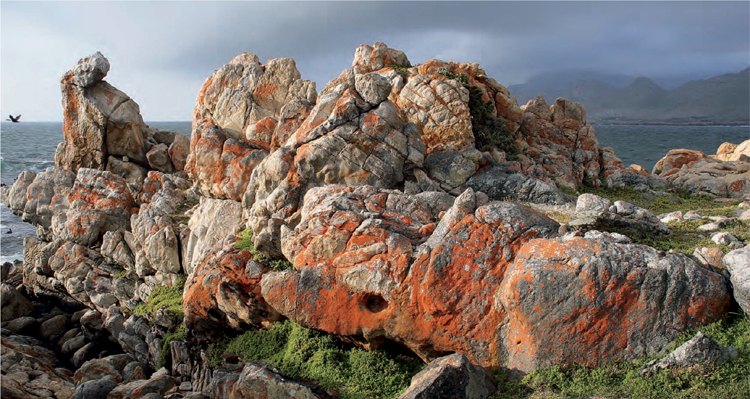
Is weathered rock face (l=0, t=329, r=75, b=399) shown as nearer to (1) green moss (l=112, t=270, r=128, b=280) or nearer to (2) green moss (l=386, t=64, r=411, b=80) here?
(1) green moss (l=112, t=270, r=128, b=280)

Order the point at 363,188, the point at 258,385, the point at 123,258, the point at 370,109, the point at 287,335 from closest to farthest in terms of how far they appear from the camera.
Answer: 1. the point at 258,385
2. the point at 287,335
3. the point at 363,188
4. the point at 370,109
5. the point at 123,258

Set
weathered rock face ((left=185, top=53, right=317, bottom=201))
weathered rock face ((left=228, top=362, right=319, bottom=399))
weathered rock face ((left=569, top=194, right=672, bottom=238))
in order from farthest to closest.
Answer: weathered rock face ((left=185, top=53, right=317, bottom=201))
weathered rock face ((left=569, top=194, right=672, bottom=238))
weathered rock face ((left=228, top=362, right=319, bottom=399))

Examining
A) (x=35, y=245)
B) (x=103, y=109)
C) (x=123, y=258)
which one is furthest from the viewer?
(x=103, y=109)

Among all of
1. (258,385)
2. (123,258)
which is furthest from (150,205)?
(258,385)

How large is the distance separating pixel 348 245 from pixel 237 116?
63.9 feet

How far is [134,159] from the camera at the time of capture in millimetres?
36719

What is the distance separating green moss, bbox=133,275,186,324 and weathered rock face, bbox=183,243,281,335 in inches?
183

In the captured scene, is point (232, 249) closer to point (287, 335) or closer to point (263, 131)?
point (287, 335)

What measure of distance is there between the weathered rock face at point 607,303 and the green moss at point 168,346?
1453cm

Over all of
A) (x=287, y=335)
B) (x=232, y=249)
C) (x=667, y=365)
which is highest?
(x=232, y=249)

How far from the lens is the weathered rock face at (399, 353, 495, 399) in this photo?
11.5 metres

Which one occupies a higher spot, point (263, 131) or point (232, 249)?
point (263, 131)

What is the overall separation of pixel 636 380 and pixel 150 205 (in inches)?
1079

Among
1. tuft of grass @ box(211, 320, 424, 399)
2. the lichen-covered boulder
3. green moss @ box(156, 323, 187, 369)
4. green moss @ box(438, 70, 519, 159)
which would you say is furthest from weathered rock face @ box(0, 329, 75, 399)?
green moss @ box(438, 70, 519, 159)
